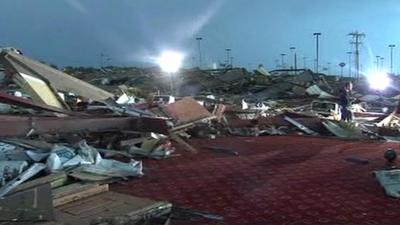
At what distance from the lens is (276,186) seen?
8648mm

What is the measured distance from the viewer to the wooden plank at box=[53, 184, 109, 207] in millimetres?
6997

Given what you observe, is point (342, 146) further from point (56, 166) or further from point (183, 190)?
point (56, 166)

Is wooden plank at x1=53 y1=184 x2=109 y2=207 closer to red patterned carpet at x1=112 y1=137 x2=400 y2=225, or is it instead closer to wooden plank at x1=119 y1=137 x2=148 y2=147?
red patterned carpet at x1=112 y1=137 x2=400 y2=225

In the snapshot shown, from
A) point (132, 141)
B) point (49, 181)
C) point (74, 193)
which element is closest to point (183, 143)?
point (132, 141)

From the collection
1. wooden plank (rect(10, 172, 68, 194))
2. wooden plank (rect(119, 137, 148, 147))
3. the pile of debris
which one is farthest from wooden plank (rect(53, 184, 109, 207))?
wooden plank (rect(119, 137, 148, 147))

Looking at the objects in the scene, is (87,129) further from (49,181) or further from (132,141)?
Answer: (49,181)

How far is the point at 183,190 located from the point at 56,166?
→ 182 centimetres

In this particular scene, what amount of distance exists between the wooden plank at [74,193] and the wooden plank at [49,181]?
32 centimetres

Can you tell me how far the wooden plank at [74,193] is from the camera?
23.0ft

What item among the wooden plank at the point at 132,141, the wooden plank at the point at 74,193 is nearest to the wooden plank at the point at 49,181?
the wooden plank at the point at 74,193

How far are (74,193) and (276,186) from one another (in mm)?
2998

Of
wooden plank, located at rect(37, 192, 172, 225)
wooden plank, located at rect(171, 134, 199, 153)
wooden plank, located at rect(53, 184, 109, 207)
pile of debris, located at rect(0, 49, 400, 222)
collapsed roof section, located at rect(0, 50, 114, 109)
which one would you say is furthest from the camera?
collapsed roof section, located at rect(0, 50, 114, 109)

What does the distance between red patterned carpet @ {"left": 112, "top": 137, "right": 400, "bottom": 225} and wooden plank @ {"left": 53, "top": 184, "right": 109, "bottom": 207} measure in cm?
64

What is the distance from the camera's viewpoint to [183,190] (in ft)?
27.5
